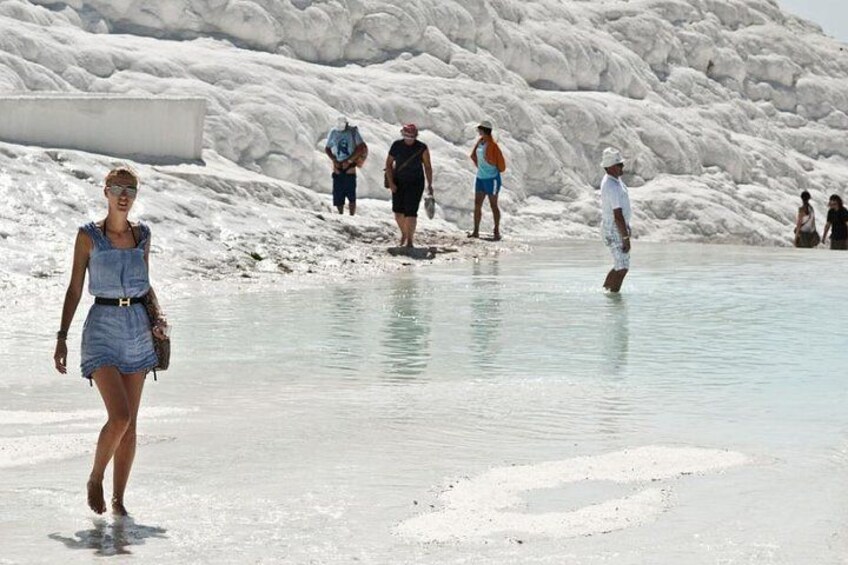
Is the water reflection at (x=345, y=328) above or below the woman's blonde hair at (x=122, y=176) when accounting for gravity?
below

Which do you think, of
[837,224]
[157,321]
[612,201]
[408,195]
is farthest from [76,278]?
[837,224]

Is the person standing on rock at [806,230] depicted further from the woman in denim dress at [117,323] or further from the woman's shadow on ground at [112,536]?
the woman's shadow on ground at [112,536]

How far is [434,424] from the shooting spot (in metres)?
8.82

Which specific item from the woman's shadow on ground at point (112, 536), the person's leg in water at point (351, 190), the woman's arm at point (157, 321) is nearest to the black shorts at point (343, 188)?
the person's leg in water at point (351, 190)

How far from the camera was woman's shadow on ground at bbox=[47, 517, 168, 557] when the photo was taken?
20.4ft

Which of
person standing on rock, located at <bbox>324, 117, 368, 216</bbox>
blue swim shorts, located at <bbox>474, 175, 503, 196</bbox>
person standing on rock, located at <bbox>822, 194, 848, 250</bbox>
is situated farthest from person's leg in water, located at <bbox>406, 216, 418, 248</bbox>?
person standing on rock, located at <bbox>822, 194, 848, 250</bbox>

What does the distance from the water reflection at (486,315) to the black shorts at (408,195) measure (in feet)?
3.19

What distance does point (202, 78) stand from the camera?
26.9 m

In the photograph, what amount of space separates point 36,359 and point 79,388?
46.8 inches

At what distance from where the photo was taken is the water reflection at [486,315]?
1151 centimetres

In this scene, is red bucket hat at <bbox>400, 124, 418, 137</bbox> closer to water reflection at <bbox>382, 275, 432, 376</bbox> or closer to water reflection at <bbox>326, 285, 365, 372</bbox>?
water reflection at <bbox>382, 275, 432, 376</bbox>

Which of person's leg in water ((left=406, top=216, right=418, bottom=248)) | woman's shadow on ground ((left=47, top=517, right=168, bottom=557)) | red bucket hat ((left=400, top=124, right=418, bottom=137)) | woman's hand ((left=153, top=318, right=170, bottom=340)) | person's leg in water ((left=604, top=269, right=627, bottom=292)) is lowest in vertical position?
woman's shadow on ground ((left=47, top=517, right=168, bottom=557))

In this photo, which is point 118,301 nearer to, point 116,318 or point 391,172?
point 116,318

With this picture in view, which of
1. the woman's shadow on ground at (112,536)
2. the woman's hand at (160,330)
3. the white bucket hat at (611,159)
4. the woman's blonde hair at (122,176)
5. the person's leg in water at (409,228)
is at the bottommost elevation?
the woman's shadow on ground at (112,536)
